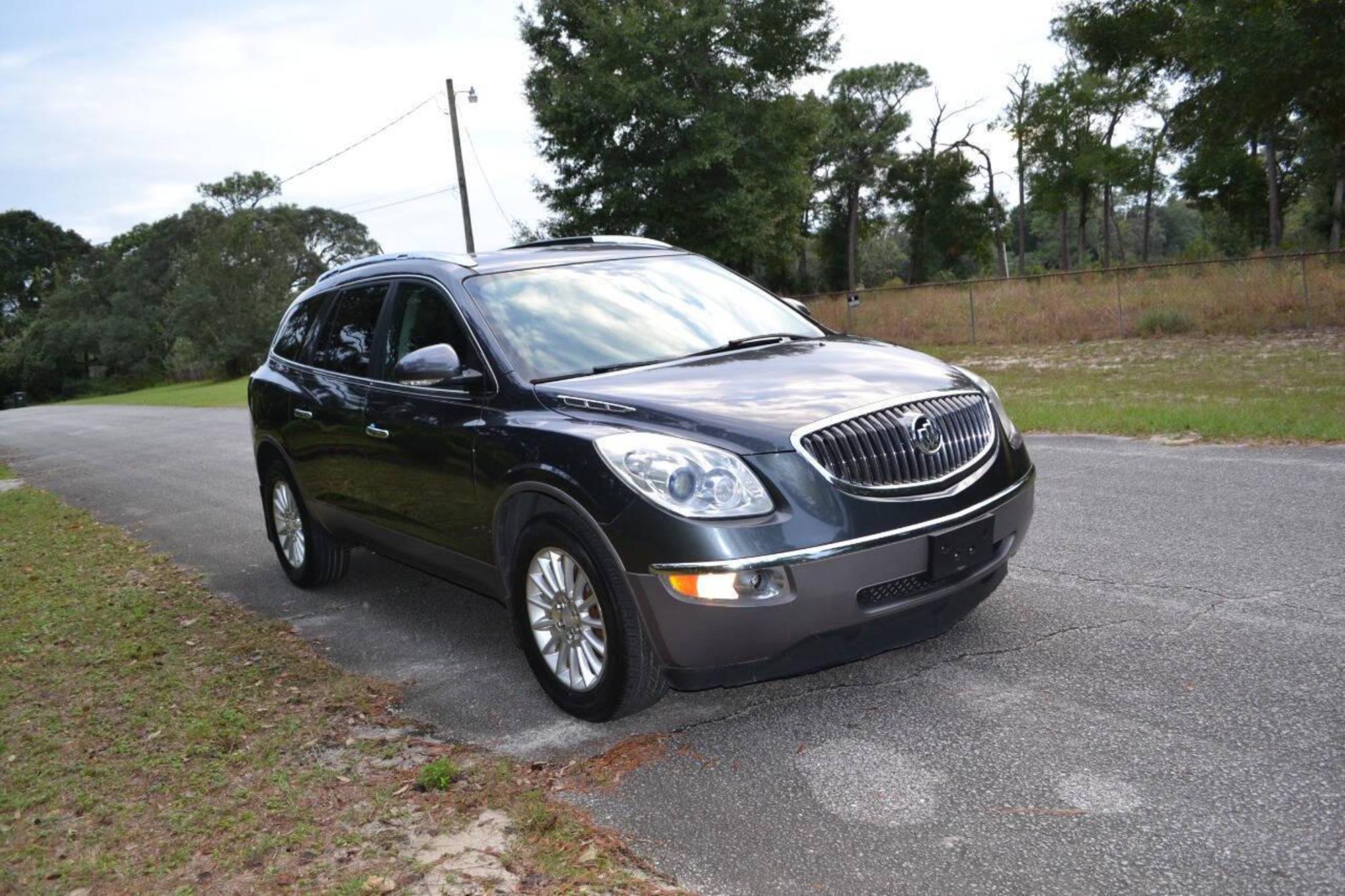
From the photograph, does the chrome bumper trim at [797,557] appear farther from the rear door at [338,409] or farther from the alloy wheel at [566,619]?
the rear door at [338,409]

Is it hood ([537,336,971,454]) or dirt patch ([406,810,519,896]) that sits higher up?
hood ([537,336,971,454])

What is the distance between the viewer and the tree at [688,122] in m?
36.1

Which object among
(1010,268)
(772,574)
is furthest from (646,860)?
(1010,268)

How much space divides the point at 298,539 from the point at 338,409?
1.48 m

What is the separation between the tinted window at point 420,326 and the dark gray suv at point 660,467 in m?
0.02

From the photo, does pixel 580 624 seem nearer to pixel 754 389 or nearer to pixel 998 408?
pixel 754 389

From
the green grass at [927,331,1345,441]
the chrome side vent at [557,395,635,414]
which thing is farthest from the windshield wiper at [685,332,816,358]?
the green grass at [927,331,1345,441]

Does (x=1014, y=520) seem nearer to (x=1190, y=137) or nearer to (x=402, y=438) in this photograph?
(x=402, y=438)

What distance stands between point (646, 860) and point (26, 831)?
231cm

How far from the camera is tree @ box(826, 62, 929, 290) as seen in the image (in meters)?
77.0

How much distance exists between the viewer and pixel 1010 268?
101 meters

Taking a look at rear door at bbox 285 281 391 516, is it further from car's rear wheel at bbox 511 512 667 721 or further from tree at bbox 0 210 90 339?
tree at bbox 0 210 90 339

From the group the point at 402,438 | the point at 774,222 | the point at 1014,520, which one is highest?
the point at 774,222

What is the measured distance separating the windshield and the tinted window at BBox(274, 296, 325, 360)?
2.02 meters
